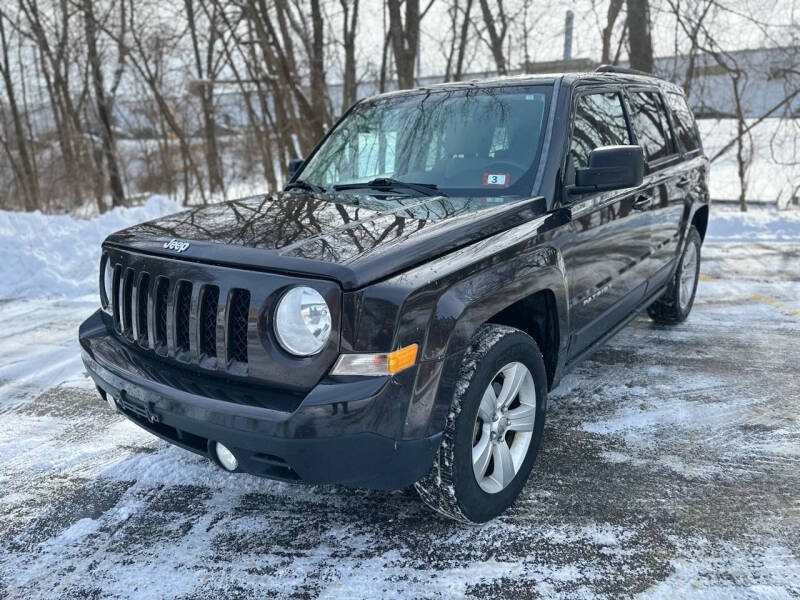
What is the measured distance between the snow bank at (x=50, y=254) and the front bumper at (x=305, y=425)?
Answer: 540 cm

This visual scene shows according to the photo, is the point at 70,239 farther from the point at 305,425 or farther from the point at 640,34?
the point at 640,34

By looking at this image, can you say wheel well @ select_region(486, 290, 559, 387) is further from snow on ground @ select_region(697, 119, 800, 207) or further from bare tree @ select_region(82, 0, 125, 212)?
bare tree @ select_region(82, 0, 125, 212)

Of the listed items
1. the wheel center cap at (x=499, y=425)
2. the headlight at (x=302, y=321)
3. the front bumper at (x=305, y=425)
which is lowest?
the wheel center cap at (x=499, y=425)

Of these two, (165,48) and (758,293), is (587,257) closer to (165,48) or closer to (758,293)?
(758,293)

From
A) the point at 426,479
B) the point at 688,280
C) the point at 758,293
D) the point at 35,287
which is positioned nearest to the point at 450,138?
the point at 426,479

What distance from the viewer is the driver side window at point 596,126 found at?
11.2 ft

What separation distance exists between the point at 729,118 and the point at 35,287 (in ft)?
38.3

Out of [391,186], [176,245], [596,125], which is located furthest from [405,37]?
[176,245]

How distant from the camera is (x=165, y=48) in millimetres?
16578

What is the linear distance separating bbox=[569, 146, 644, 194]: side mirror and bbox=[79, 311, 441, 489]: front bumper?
151cm

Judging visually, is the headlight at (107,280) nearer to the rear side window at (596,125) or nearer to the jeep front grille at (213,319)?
the jeep front grille at (213,319)

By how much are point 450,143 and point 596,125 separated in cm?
86

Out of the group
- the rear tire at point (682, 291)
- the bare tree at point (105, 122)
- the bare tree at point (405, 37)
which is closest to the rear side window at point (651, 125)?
the rear tire at point (682, 291)

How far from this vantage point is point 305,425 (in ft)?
7.20
